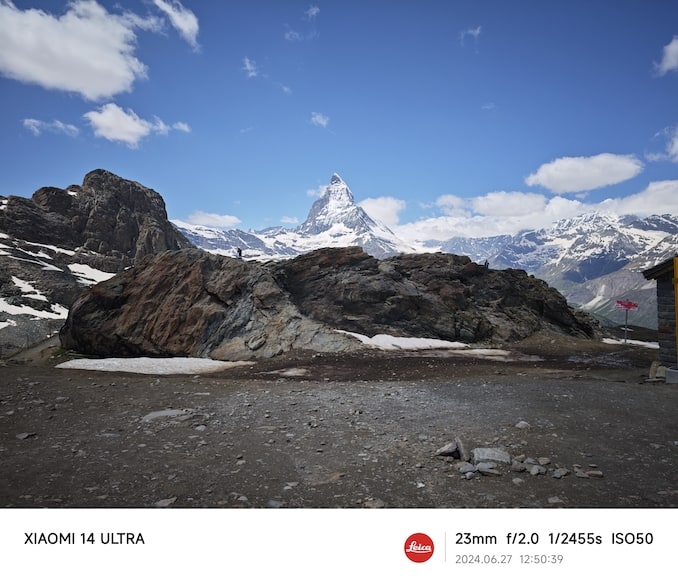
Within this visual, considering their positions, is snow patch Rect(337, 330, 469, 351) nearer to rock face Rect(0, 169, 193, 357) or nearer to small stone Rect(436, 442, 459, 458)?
small stone Rect(436, 442, 459, 458)

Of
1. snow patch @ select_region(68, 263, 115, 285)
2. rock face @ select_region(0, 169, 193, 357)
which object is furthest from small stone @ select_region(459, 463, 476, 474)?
snow patch @ select_region(68, 263, 115, 285)

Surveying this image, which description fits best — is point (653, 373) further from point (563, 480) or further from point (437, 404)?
point (563, 480)

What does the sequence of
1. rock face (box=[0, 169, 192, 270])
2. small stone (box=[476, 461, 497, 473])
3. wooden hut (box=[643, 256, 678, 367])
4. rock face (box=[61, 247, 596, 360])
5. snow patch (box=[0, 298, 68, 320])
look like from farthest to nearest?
rock face (box=[0, 169, 192, 270]) < snow patch (box=[0, 298, 68, 320]) < rock face (box=[61, 247, 596, 360]) < wooden hut (box=[643, 256, 678, 367]) < small stone (box=[476, 461, 497, 473])

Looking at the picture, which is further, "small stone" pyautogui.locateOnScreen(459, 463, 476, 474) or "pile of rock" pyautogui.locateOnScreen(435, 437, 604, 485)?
"small stone" pyautogui.locateOnScreen(459, 463, 476, 474)

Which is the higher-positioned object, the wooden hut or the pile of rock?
the wooden hut

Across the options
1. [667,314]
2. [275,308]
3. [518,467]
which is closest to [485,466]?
[518,467]

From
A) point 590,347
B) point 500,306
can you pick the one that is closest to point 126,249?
point 500,306

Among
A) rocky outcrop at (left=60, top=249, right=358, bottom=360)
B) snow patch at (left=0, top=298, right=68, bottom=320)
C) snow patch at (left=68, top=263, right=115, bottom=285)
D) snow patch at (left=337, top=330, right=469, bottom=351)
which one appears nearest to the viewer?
rocky outcrop at (left=60, top=249, right=358, bottom=360)

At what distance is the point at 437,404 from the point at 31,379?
14978 millimetres

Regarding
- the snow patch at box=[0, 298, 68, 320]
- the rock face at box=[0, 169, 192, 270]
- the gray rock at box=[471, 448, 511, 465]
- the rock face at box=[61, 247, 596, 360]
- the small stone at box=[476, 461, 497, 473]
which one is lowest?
the snow patch at box=[0, 298, 68, 320]
